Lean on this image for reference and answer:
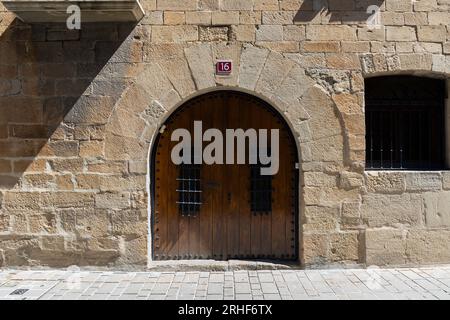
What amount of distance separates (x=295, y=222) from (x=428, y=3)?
3148mm

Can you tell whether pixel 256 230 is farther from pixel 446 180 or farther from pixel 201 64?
pixel 446 180

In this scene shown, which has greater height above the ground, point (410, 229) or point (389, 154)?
point (389, 154)

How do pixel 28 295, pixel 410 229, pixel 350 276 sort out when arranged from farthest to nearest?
1. pixel 410 229
2. pixel 350 276
3. pixel 28 295

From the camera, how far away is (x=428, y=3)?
5.38 metres

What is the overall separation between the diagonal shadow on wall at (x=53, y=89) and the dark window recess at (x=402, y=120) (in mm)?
3149

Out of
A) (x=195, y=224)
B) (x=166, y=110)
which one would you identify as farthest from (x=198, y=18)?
(x=195, y=224)

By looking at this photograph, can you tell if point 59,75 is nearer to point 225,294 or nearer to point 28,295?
point 28,295

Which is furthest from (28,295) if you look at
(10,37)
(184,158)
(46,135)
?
(10,37)

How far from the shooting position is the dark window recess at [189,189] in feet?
18.0

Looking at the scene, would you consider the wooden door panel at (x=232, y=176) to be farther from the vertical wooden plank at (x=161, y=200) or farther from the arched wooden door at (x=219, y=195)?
the vertical wooden plank at (x=161, y=200)

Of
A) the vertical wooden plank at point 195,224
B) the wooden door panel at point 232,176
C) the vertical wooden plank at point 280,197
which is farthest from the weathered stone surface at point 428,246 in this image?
the vertical wooden plank at point 195,224

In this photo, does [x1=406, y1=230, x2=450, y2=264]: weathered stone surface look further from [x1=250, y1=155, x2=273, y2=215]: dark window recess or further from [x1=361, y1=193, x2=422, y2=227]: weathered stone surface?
[x1=250, y1=155, x2=273, y2=215]: dark window recess

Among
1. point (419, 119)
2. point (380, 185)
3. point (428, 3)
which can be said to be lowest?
point (380, 185)

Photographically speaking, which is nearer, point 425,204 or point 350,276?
point 350,276
